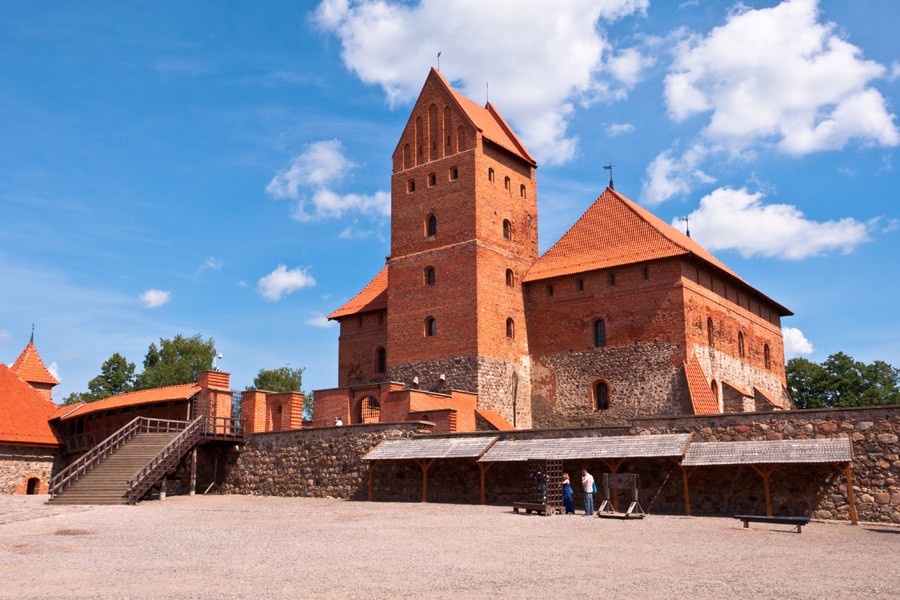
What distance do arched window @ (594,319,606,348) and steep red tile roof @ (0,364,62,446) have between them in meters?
22.8

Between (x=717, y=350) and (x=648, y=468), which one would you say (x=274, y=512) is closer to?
(x=648, y=468)

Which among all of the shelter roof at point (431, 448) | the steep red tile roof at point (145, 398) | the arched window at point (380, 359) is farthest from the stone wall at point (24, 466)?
the shelter roof at point (431, 448)

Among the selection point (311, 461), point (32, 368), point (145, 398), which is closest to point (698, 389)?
point (311, 461)

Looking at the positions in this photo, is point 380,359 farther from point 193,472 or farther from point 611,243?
point 611,243

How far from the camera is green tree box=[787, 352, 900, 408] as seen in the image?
141 ft

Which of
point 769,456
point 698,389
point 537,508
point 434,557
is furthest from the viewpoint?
point 698,389

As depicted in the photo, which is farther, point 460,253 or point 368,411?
point 460,253

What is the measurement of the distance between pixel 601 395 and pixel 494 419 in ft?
13.1

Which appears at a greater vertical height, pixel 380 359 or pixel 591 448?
pixel 380 359

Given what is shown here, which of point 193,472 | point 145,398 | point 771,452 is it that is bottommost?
point 193,472

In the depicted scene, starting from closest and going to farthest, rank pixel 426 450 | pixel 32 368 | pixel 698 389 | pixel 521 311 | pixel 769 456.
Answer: pixel 769 456
pixel 426 450
pixel 698 389
pixel 521 311
pixel 32 368

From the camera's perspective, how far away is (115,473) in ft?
72.9

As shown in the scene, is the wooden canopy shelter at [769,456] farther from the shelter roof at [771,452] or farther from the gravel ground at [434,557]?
the gravel ground at [434,557]

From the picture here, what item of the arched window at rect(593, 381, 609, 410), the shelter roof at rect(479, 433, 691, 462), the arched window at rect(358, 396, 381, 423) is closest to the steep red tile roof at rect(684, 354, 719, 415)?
the arched window at rect(593, 381, 609, 410)
